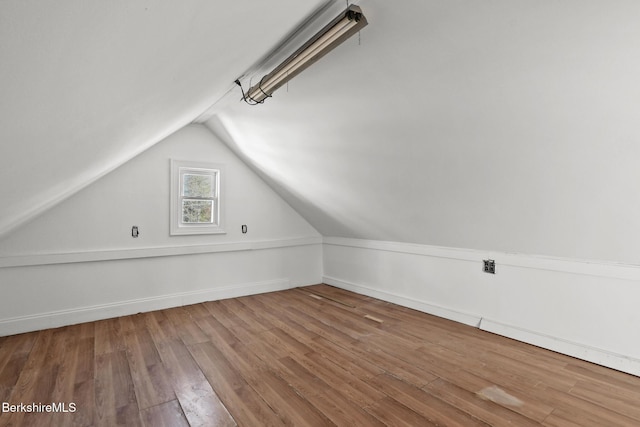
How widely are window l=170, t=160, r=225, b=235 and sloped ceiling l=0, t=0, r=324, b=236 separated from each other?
7.39 feet

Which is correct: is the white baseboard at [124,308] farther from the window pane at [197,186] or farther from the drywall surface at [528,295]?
the drywall surface at [528,295]

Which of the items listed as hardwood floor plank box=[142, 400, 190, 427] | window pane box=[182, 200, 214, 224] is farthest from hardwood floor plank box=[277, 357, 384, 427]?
window pane box=[182, 200, 214, 224]

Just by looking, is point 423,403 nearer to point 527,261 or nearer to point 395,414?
point 395,414

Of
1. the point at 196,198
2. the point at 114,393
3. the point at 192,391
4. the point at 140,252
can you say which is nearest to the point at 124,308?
the point at 140,252

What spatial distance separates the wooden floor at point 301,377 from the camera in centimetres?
194

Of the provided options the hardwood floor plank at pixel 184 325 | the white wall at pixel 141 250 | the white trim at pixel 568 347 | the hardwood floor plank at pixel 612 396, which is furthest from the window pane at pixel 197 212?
the hardwood floor plank at pixel 612 396

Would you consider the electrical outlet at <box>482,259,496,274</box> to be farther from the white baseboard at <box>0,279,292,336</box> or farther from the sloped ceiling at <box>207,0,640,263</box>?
the white baseboard at <box>0,279,292,336</box>

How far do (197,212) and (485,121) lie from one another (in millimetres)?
3696

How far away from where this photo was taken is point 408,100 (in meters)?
2.20

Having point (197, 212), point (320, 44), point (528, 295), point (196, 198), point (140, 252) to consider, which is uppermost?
point (320, 44)

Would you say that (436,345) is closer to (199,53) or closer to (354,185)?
(354,185)

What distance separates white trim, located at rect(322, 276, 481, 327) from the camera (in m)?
3.49

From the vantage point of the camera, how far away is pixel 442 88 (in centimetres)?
200

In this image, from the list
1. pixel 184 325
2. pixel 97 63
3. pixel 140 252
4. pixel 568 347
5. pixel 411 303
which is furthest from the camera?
pixel 411 303
